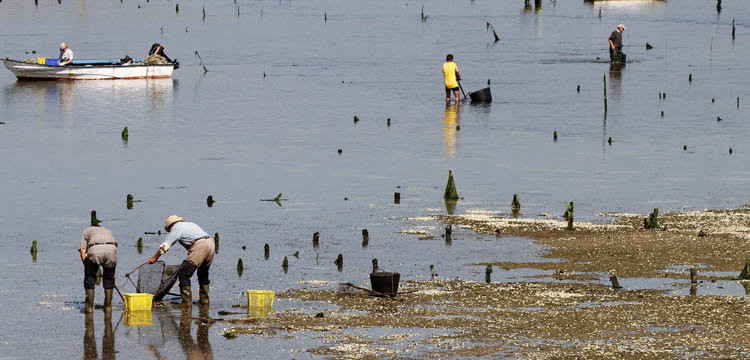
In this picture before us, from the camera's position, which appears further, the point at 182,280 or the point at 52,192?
the point at 52,192

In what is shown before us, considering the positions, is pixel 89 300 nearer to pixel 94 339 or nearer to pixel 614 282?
pixel 94 339

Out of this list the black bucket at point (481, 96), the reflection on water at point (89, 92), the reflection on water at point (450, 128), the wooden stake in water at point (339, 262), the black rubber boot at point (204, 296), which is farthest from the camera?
the reflection on water at point (89, 92)

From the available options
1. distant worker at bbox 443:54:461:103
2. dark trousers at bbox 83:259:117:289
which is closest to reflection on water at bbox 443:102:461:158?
distant worker at bbox 443:54:461:103

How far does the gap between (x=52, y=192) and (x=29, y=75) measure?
117ft

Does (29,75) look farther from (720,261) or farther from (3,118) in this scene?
(720,261)

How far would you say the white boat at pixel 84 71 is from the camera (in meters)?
69.4

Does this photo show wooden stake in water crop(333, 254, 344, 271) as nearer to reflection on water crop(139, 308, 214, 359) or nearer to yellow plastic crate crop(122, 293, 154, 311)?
reflection on water crop(139, 308, 214, 359)

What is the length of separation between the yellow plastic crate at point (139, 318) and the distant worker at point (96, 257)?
441 mm

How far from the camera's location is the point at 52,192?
36125mm

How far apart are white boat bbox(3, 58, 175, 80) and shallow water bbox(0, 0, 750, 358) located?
0.72 m

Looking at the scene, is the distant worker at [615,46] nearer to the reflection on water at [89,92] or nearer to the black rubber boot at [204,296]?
the reflection on water at [89,92]

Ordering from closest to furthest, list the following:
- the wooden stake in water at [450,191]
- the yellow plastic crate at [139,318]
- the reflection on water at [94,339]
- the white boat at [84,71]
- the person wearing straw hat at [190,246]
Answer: the reflection on water at [94,339], the yellow plastic crate at [139,318], the person wearing straw hat at [190,246], the wooden stake in water at [450,191], the white boat at [84,71]

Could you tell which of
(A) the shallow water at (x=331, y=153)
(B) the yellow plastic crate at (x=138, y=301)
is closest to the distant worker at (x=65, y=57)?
(A) the shallow water at (x=331, y=153)

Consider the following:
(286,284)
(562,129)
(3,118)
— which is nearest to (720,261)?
(286,284)
